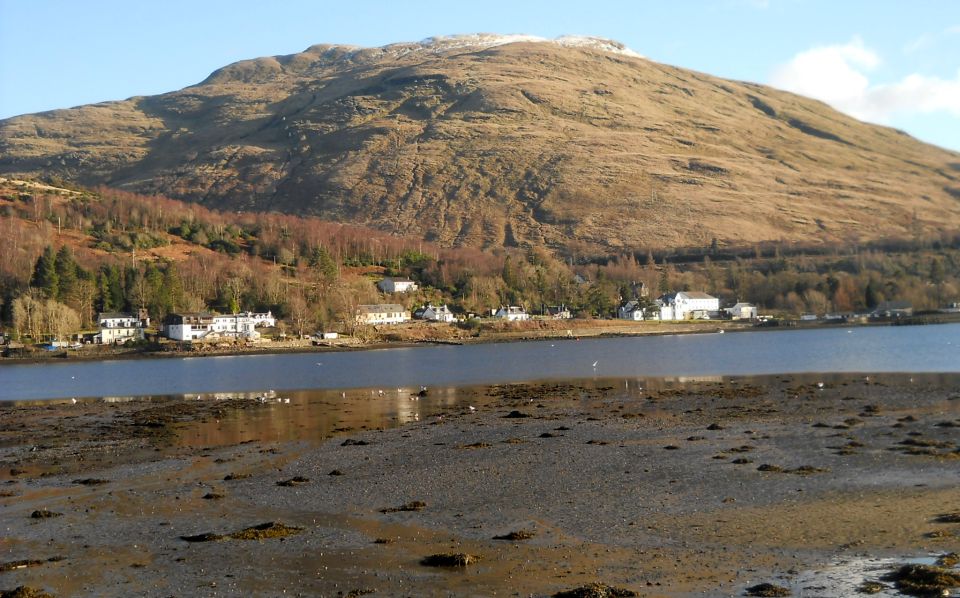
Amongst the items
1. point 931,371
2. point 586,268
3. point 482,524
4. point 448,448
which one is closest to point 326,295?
point 586,268

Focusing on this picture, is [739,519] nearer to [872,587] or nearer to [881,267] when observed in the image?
[872,587]

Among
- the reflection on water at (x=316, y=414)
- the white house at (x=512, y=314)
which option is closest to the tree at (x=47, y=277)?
the white house at (x=512, y=314)

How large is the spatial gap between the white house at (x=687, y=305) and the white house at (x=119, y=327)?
7710 cm

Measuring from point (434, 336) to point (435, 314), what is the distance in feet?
30.7

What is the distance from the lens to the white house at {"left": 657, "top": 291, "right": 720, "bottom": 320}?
153750 mm

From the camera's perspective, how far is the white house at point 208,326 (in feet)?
380

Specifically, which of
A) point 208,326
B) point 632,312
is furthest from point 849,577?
point 632,312

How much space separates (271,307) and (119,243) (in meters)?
34.4

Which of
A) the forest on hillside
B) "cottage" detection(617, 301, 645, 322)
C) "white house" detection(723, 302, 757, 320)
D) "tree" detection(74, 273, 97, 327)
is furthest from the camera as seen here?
"white house" detection(723, 302, 757, 320)

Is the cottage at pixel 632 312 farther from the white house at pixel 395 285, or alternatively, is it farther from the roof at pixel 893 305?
the roof at pixel 893 305

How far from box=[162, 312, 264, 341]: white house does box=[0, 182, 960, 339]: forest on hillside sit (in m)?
5.48

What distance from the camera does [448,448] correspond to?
3228 cm

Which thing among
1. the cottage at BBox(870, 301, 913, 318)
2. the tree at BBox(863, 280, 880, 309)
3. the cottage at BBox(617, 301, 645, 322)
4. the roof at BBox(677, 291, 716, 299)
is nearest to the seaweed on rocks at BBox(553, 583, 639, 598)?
the cottage at BBox(617, 301, 645, 322)

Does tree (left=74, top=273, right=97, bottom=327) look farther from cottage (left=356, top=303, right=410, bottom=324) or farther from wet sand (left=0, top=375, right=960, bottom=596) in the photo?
wet sand (left=0, top=375, right=960, bottom=596)
